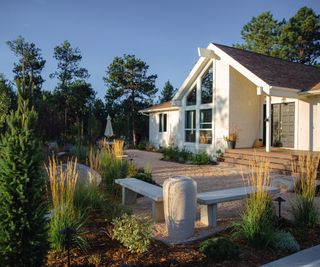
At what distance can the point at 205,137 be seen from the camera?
14.0 m

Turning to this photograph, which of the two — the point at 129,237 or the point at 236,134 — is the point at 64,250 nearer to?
the point at 129,237

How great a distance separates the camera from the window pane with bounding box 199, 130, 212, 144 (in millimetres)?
13843

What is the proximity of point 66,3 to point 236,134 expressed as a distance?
8.59 meters

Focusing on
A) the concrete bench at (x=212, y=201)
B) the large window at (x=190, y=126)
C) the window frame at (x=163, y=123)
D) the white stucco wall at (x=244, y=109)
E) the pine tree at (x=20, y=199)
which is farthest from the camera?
the window frame at (x=163, y=123)

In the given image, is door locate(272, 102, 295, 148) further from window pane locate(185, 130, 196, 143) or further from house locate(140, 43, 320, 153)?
window pane locate(185, 130, 196, 143)

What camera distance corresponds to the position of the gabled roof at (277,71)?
11.5m

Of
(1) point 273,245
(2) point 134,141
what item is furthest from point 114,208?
(2) point 134,141

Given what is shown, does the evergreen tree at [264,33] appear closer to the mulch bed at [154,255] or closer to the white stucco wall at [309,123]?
the white stucco wall at [309,123]

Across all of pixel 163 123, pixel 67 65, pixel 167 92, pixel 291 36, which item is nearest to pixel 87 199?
pixel 163 123

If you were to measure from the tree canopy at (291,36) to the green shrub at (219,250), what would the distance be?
27.3m

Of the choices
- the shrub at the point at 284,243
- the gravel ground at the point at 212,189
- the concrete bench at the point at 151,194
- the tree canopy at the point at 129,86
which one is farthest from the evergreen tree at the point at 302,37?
the shrub at the point at 284,243

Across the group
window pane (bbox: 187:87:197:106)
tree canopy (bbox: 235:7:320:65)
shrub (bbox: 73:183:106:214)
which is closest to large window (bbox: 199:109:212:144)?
window pane (bbox: 187:87:197:106)

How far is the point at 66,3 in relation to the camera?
1001cm

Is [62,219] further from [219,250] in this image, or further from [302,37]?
[302,37]
